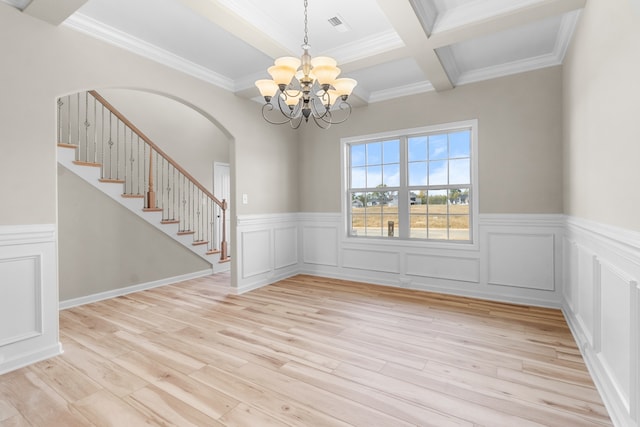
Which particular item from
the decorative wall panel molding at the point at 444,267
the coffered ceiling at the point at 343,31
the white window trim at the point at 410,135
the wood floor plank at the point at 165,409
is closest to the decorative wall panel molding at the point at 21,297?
the wood floor plank at the point at 165,409

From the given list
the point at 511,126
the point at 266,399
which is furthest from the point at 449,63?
the point at 266,399

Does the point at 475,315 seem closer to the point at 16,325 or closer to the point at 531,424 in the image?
the point at 531,424

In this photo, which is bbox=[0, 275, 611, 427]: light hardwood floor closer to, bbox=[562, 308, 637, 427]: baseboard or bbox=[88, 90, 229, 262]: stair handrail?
bbox=[562, 308, 637, 427]: baseboard

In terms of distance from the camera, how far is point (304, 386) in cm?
208

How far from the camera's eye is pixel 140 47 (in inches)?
123

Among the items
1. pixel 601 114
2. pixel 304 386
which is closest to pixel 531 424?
pixel 304 386

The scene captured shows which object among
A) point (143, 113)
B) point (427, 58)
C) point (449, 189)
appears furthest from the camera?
point (143, 113)

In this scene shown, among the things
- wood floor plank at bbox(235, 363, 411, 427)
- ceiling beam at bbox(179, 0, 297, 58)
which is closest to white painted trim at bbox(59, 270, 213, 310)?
wood floor plank at bbox(235, 363, 411, 427)

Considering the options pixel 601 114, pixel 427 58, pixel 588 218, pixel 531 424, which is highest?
pixel 427 58

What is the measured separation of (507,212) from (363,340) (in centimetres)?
245

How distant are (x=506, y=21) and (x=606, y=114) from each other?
1224 millimetres

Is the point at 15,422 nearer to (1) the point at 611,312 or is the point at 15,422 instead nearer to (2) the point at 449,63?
(1) the point at 611,312

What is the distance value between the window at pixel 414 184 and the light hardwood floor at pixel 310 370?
1.19 m

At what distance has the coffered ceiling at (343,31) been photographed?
2.50 meters
